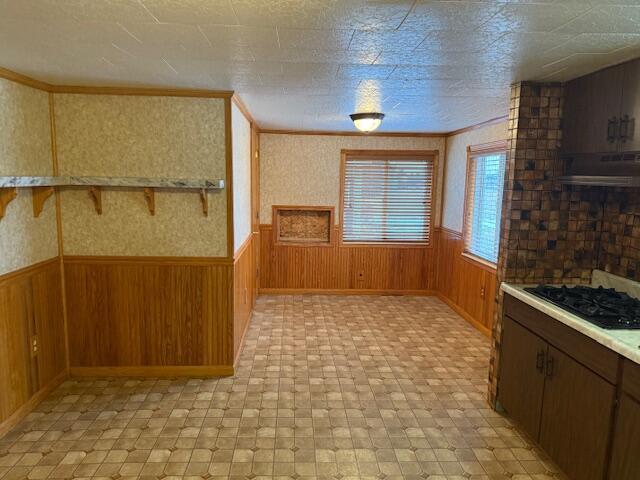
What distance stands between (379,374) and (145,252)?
2.16 m

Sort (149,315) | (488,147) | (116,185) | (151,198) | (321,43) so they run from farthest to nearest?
(488,147) < (149,315) < (151,198) < (116,185) < (321,43)

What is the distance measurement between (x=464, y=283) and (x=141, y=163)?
3.83 m

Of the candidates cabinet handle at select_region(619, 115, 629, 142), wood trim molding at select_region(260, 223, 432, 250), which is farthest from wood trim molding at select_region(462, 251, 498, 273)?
cabinet handle at select_region(619, 115, 629, 142)

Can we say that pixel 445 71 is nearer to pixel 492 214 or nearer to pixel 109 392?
pixel 492 214

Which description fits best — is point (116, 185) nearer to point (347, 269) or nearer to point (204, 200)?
point (204, 200)

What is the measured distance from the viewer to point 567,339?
2.27 metres

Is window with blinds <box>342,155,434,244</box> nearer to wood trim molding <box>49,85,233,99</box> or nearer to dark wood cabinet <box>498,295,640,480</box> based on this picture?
wood trim molding <box>49,85,233,99</box>

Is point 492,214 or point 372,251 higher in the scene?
point 492,214

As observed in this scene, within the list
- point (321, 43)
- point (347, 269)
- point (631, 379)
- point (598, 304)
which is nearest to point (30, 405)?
point (321, 43)

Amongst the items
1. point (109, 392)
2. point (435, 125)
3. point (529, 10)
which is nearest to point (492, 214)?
point (435, 125)

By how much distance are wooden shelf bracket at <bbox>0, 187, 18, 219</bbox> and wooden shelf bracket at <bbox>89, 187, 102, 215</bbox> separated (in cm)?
58

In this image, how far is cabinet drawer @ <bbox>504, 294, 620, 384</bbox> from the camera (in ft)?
6.50

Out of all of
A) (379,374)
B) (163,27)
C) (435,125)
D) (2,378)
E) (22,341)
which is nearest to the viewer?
(163,27)

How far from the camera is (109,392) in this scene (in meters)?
3.23
